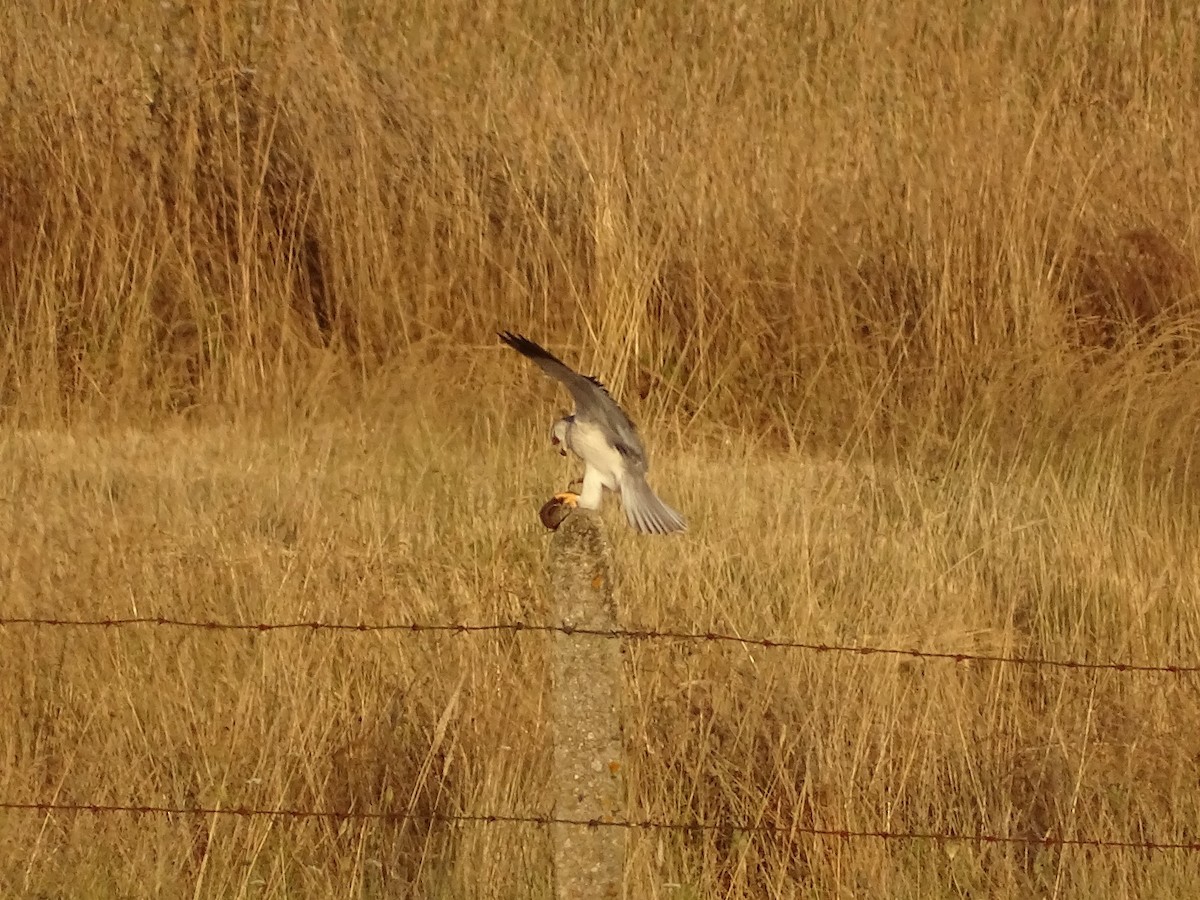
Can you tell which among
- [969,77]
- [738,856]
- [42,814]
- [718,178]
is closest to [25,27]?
[718,178]

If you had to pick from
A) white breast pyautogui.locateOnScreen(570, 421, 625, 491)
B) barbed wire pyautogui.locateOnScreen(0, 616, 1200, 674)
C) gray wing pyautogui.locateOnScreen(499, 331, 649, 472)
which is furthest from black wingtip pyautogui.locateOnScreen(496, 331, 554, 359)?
white breast pyautogui.locateOnScreen(570, 421, 625, 491)

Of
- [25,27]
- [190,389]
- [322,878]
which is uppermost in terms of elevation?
[25,27]

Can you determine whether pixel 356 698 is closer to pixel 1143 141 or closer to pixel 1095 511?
pixel 1095 511

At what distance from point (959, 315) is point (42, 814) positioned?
396 cm

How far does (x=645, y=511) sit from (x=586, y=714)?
3.09ft

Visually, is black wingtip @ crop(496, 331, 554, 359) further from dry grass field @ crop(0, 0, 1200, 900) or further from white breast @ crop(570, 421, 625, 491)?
dry grass field @ crop(0, 0, 1200, 900)

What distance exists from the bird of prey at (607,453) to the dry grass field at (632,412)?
18.0 inches

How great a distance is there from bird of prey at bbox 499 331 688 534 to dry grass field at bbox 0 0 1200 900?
456mm

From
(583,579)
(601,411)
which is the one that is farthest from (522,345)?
(601,411)

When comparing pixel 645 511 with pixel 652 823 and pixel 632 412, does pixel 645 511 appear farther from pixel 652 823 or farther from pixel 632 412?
pixel 632 412

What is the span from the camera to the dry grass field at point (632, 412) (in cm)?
366

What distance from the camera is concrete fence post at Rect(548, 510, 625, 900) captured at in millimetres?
2646

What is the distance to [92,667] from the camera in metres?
3.99

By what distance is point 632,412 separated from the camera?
6211 millimetres
